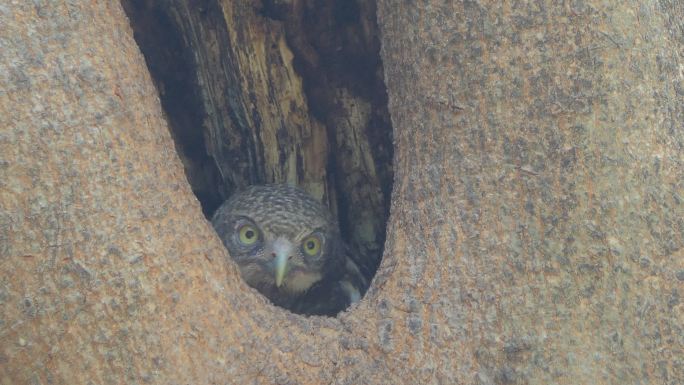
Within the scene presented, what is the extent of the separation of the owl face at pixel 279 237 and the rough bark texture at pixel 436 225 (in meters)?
1.48

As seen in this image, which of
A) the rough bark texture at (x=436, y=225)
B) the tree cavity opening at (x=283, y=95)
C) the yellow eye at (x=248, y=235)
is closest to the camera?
the rough bark texture at (x=436, y=225)

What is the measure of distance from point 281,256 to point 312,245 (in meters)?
0.26

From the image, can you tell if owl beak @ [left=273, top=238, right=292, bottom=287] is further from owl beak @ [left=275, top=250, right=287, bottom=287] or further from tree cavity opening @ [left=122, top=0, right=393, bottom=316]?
tree cavity opening @ [left=122, top=0, right=393, bottom=316]

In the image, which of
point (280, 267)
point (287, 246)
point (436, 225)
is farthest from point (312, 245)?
point (436, 225)

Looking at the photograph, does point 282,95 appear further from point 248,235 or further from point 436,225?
point 436,225

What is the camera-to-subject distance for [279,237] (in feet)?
13.3

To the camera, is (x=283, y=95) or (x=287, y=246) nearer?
(x=287, y=246)

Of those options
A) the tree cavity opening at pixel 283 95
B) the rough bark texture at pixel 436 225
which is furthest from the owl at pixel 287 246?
the rough bark texture at pixel 436 225

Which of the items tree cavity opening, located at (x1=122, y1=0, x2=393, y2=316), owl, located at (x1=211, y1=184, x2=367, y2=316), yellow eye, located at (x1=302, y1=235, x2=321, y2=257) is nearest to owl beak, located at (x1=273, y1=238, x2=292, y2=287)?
owl, located at (x1=211, y1=184, x2=367, y2=316)

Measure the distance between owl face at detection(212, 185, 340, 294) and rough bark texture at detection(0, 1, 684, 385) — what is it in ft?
4.87

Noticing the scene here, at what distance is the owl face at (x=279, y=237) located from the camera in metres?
4.04

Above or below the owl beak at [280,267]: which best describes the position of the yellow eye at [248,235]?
above

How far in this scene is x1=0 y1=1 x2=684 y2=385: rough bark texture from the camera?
211 centimetres

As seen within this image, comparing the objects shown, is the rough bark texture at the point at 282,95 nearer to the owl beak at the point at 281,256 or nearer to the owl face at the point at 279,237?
the owl face at the point at 279,237
